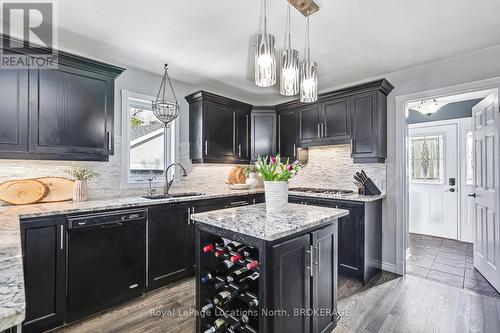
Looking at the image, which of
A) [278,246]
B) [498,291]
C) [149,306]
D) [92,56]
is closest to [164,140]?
[92,56]

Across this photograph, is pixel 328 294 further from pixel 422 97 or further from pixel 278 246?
pixel 422 97

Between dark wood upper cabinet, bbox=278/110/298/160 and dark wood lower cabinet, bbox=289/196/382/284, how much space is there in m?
1.26

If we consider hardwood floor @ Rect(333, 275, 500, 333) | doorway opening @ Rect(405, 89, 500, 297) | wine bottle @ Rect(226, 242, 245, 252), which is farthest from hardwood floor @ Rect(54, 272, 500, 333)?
wine bottle @ Rect(226, 242, 245, 252)

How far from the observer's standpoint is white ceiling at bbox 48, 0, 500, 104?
2.05 m

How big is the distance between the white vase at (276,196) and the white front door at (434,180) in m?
4.38

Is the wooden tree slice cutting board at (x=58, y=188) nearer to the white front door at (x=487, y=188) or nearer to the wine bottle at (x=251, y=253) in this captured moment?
the wine bottle at (x=251, y=253)

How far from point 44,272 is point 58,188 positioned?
92cm

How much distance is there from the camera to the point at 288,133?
4297mm

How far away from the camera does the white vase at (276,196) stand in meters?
1.94

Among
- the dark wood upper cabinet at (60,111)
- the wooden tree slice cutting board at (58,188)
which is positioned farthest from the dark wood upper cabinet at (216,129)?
the wooden tree slice cutting board at (58,188)

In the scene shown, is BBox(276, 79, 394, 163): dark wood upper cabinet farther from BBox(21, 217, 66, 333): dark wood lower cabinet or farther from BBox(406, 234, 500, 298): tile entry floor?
BBox(21, 217, 66, 333): dark wood lower cabinet

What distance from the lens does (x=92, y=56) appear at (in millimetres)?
2906

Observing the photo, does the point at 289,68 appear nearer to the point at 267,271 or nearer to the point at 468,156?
the point at 267,271

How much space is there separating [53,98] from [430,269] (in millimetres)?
4837
